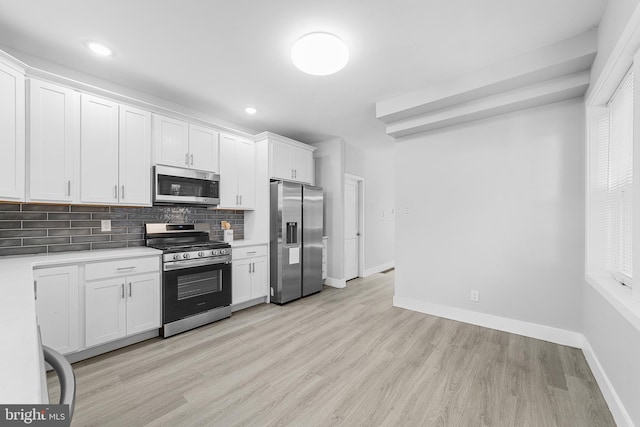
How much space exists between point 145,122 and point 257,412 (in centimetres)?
294

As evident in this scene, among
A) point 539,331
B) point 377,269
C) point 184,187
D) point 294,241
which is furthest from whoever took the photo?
point 377,269

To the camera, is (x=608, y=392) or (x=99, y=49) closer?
(x=608, y=392)

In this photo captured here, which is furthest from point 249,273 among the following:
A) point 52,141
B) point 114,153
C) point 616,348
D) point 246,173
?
point 616,348

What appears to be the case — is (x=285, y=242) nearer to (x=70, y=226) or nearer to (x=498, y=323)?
(x=70, y=226)

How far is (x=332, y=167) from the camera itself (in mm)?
4984

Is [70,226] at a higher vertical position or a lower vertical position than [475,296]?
higher

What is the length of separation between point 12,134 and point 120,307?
5.38ft

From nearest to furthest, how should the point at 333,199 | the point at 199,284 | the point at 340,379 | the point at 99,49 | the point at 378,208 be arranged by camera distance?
the point at 340,379, the point at 99,49, the point at 199,284, the point at 333,199, the point at 378,208

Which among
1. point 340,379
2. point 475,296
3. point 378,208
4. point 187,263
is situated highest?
point 378,208

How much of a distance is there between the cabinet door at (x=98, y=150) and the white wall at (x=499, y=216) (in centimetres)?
332

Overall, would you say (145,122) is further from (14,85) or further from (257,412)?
(257,412)

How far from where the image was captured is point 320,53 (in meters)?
2.26

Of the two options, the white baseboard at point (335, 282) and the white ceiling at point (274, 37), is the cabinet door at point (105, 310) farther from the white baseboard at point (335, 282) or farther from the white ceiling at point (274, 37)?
the white baseboard at point (335, 282)

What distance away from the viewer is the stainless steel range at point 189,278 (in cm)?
291
